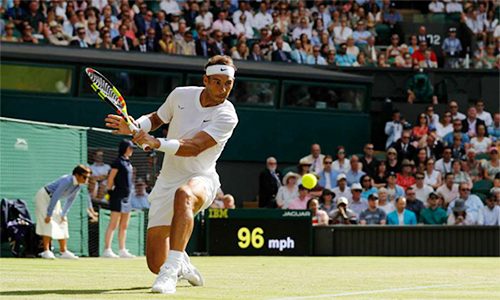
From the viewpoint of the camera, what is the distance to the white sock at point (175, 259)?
7145mm

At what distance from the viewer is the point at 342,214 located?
19250 millimetres

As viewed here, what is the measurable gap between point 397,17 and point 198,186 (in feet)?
67.5

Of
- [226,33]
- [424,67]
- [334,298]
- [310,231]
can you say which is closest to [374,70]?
[424,67]

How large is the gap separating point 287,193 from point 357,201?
1482 mm

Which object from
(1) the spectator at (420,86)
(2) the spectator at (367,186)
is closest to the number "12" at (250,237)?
(2) the spectator at (367,186)

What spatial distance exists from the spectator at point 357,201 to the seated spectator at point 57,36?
7.64m

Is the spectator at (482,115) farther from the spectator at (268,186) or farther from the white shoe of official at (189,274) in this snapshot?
the white shoe of official at (189,274)

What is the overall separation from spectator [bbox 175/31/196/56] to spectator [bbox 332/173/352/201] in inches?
222

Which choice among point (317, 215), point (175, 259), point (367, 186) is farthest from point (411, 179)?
point (175, 259)

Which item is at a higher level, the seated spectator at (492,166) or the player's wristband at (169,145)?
the seated spectator at (492,166)

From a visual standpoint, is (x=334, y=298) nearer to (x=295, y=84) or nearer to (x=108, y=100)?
(x=108, y=100)

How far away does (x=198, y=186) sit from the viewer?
762cm

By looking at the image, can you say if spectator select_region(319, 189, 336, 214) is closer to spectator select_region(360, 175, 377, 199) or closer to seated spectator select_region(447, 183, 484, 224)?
spectator select_region(360, 175, 377, 199)

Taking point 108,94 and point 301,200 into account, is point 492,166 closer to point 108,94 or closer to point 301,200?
point 301,200
